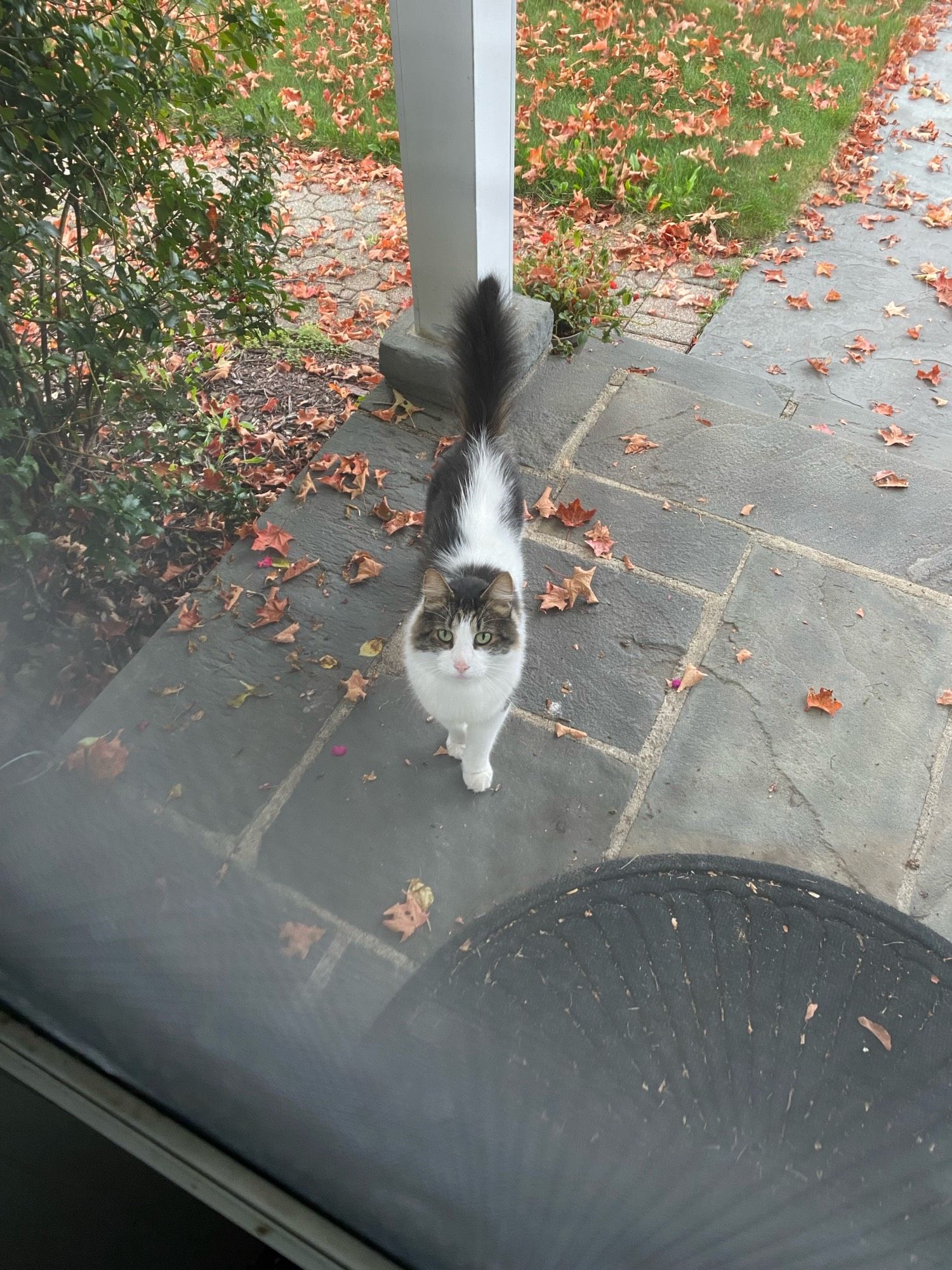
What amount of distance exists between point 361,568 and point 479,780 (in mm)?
741

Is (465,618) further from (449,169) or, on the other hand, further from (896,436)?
(896,436)

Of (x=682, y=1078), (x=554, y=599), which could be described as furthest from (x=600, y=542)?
(x=682, y=1078)

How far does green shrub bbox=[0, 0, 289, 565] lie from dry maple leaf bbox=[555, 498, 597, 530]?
98cm

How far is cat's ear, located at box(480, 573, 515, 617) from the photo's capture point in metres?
1.63

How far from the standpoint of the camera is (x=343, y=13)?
3.98 metres

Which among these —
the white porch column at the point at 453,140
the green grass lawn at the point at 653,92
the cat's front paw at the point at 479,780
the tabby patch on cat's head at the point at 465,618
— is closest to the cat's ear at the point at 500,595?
the tabby patch on cat's head at the point at 465,618

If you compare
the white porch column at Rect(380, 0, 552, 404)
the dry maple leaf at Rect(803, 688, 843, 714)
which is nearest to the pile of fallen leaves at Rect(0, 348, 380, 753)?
the white porch column at Rect(380, 0, 552, 404)

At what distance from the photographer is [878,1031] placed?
3.79ft

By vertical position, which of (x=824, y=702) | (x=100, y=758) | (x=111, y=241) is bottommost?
(x=824, y=702)

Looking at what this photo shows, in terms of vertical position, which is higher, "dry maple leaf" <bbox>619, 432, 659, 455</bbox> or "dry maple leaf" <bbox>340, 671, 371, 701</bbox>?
"dry maple leaf" <bbox>619, 432, 659, 455</bbox>

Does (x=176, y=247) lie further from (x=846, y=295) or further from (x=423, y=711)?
(x=846, y=295)

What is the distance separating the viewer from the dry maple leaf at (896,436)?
2.63 metres

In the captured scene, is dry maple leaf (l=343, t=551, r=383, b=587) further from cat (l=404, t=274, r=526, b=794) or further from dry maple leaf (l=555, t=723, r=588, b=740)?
dry maple leaf (l=555, t=723, r=588, b=740)

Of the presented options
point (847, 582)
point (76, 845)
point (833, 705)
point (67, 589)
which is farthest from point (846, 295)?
point (76, 845)
